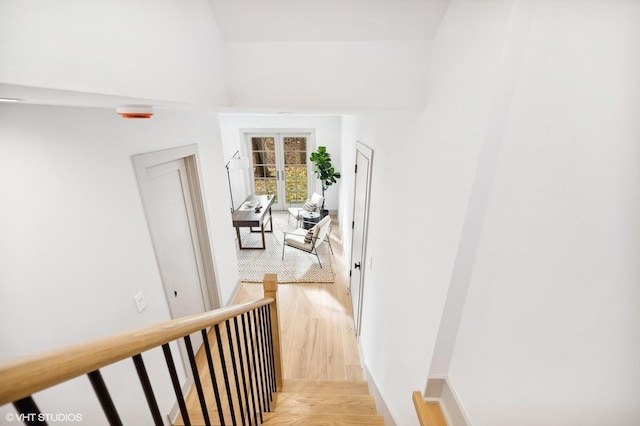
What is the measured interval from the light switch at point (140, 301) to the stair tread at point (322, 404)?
1.08 m

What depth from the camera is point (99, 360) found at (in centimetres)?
40

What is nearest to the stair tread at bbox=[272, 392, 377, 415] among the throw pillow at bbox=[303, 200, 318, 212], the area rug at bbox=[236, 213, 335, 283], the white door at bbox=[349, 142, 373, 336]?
the white door at bbox=[349, 142, 373, 336]

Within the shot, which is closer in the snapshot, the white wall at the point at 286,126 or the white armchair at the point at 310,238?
the white armchair at the point at 310,238

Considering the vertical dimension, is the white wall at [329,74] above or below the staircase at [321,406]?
above

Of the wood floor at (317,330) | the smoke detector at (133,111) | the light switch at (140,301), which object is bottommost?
the wood floor at (317,330)

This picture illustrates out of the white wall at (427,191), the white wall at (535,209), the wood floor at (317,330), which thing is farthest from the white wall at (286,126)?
the white wall at (535,209)

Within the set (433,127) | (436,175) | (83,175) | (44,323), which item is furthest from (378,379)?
(83,175)

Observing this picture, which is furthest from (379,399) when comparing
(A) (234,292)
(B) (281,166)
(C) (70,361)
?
(B) (281,166)

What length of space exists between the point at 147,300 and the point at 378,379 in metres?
1.75

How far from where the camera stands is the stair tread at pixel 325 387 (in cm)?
201

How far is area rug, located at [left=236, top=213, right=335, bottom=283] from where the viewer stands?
3836 mm

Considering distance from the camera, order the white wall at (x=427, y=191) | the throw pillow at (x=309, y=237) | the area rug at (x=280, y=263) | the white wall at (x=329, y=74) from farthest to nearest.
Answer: the throw pillow at (x=309, y=237) < the area rug at (x=280, y=263) < the white wall at (x=329, y=74) < the white wall at (x=427, y=191)

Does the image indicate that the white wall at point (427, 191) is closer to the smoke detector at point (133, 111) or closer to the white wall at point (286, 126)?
the smoke detector at point (133, 111)

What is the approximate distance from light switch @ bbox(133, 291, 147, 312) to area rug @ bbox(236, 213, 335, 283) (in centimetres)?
217
